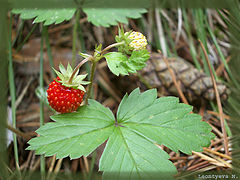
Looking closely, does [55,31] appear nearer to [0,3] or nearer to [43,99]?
[0,3]

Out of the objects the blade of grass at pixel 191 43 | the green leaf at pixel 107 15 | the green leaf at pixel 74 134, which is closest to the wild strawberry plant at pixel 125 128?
the green leaf at pixel 74 134

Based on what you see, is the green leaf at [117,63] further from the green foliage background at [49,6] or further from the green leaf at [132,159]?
the green foliage background at [49,6]

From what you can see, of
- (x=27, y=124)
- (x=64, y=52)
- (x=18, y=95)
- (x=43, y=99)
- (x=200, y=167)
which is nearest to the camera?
(x=200, y=167)

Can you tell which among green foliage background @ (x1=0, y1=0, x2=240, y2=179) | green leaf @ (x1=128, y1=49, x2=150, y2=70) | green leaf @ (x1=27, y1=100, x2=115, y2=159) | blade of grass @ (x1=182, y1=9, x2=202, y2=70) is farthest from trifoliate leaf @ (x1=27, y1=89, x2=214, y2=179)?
blade of grass @ (x1=182, y1=9, x2=202, y2=70)

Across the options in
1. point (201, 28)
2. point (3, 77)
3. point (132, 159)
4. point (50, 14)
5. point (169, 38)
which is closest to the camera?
point (132, 159)

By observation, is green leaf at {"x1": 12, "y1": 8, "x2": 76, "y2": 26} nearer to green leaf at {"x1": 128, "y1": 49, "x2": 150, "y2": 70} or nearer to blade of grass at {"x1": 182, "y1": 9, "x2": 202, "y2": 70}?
green leaf at {"x1": 128, "y1": 49, "x2": 150, "y2": 70}

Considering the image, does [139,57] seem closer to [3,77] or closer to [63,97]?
[63,97]

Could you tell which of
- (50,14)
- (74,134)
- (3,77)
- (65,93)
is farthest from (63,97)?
(3,77)

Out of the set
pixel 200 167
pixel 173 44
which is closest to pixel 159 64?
pixel 173 44
